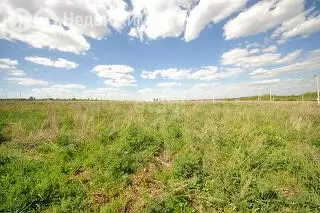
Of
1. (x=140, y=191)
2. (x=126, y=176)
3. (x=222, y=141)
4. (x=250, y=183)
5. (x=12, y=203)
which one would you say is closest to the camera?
(x=12, y=203)

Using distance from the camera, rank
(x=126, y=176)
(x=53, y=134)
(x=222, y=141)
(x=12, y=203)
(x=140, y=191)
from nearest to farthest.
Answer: (x=12, y=203), (x=140, y=191), (x=126, y=176), (x=222, y=141), (x=53, y=134)

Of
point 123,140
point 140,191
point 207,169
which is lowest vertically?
point 140,191

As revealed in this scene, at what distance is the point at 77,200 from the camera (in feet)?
14.5

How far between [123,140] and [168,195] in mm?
2673

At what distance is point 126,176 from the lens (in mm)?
5145

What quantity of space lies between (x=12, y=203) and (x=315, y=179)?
6008 mm

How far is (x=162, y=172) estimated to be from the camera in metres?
5.47

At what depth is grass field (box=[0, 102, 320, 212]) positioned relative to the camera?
427 cm

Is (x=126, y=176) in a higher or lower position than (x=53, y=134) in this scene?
lower

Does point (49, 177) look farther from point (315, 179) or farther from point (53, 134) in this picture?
point (315, 179)

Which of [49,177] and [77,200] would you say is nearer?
[77,200]

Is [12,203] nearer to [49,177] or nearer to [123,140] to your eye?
[49,177]

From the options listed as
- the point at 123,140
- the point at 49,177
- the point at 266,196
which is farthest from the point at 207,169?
the point at 49,177

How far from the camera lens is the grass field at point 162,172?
14.0 ft
